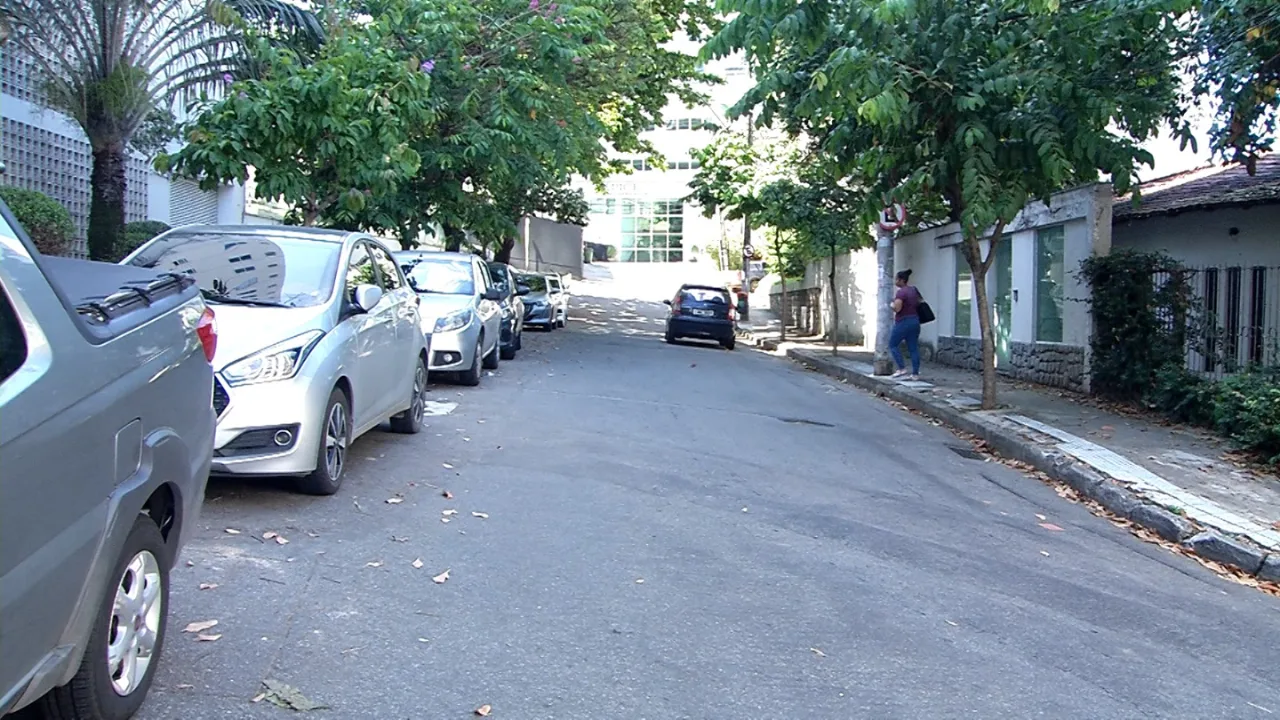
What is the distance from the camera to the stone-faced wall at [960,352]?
18.5 m

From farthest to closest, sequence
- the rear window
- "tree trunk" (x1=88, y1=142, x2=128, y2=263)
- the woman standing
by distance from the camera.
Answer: the rear window < the woman standing < "tree trunk" (x1=88, y1=142, x2=128, y2=263)

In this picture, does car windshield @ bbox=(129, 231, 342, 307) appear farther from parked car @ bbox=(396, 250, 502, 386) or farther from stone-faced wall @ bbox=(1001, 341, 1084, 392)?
stone-faced wall @ bbox=(1001, 341, 1084, 392)

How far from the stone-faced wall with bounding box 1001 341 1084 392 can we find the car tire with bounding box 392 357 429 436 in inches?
353

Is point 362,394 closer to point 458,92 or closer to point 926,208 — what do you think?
point 458,92

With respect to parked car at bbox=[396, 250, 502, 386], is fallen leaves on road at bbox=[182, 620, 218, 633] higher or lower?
lower

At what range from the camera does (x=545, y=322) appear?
26.0 m

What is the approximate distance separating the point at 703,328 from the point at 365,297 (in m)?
17.3

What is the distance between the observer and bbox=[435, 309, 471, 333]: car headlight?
12.6 metres

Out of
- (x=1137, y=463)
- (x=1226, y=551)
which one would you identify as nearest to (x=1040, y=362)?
(x=1137, y=463)

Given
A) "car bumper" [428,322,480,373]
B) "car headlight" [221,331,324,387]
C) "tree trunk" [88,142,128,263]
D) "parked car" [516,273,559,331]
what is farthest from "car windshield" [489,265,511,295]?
"car headlight" [221,331,324,387]

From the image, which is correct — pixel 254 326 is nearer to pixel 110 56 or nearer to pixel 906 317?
pixel 110 56

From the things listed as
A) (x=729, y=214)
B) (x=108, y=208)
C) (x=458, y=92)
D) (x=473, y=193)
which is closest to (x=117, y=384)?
(x=108, y=208)

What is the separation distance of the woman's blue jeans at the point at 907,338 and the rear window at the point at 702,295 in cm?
824

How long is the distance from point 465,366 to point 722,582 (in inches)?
305
